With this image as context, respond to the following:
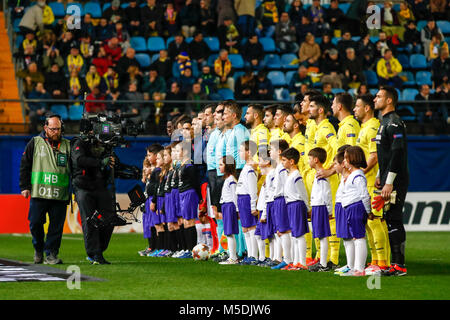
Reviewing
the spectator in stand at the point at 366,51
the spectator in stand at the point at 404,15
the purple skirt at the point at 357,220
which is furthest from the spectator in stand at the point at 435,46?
the purple skirt at the point at 357,220

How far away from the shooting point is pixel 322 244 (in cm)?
1092

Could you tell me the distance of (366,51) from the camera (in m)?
24.2

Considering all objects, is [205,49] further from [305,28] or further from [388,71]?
[388,71]

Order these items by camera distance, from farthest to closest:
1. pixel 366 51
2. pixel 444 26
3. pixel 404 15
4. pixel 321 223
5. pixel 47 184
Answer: pixel 444 26 < pixel 404 15 < pixel 366 51 < pixel 47 184 < pixel 321 223

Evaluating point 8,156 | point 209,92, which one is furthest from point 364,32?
point 8,156

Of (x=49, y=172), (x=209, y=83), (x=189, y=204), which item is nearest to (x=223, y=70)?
(x=209, y=83)

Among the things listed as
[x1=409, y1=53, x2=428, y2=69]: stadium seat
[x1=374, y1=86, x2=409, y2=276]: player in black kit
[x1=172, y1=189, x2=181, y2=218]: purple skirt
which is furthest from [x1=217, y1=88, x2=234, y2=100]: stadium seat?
[x1=374, y1=86, x2=409, y2=276]: player in black kit

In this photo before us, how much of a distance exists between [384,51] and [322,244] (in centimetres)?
1452

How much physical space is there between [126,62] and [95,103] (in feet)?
7.40

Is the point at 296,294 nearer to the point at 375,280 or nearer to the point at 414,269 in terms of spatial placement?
the point at 375,280

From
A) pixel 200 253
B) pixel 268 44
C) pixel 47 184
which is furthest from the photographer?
pixel 268 44

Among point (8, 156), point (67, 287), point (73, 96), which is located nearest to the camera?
point (67, 287)

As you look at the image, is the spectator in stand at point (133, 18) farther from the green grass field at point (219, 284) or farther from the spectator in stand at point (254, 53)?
the green grass field at point (219, 284)

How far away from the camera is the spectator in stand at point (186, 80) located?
2227cm
